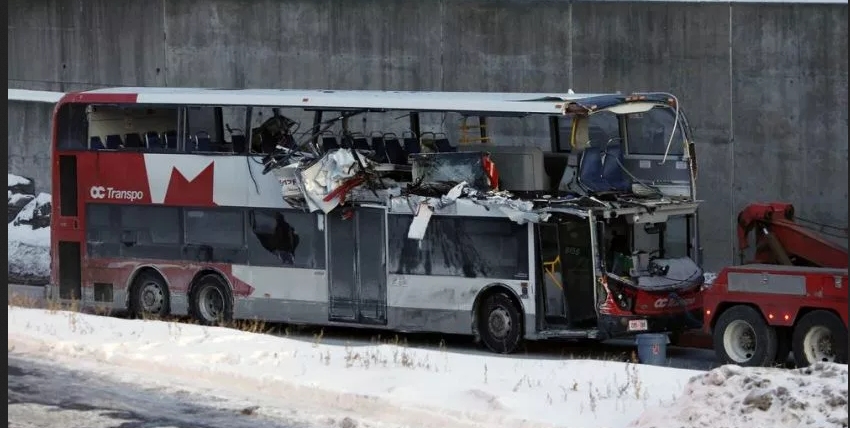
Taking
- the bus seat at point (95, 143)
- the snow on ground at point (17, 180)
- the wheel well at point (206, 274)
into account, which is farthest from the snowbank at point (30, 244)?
the wheel well at point (206, 274)

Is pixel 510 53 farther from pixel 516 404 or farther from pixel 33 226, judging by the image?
pixel 516 404

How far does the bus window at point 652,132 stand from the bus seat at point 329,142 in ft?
14.6

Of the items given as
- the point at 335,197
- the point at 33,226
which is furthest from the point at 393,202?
the point at 33,226

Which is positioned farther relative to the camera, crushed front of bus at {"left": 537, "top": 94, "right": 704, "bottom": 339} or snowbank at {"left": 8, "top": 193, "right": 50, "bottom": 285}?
snowbank at {"left": 8, "top": 193, "right": 50, "bottom": 285}

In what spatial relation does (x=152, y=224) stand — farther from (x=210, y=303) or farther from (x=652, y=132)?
(x=652, y=132)

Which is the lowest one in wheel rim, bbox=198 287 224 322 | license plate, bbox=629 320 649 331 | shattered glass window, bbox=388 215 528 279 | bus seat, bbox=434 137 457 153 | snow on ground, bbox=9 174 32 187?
license plate, bbox=629 320 649 331

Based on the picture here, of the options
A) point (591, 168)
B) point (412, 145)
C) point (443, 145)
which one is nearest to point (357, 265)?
point (412, 145)

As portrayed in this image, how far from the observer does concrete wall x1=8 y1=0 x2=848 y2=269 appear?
89.8 feet

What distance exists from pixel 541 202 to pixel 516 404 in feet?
22.8

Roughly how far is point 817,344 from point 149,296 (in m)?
11.3

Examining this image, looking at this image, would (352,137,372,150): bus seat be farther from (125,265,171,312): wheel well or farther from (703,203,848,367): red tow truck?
(703,203,848,367): red tow truck

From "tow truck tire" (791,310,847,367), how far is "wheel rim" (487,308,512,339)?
4282 mm

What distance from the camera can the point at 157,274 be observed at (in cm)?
2614

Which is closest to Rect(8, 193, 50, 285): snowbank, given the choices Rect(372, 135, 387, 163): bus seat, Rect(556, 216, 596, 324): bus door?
Rect(372, 135, 387, 163): bus seat
